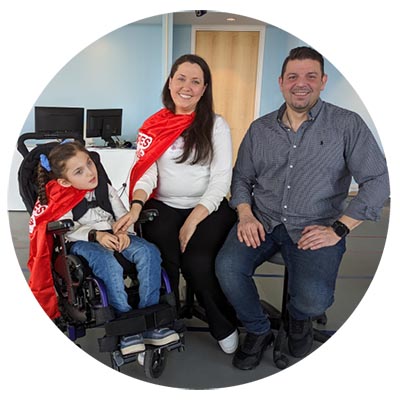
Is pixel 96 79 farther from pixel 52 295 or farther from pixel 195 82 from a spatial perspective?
pixel 52 295

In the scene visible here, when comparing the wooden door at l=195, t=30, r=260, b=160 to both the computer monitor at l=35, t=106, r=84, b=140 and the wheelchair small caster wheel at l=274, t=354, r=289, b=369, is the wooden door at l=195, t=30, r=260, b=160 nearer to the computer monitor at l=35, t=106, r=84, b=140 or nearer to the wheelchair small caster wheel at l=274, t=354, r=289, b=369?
the computer monitor at l=35, t=106, r=84, b=140

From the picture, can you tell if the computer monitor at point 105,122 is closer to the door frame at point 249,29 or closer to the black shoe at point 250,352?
the door frame at point 249,29

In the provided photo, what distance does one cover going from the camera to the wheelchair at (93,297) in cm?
176

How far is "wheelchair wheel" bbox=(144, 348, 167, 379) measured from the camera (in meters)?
1.89

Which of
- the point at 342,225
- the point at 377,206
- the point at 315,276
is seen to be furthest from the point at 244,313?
the point at 377,206

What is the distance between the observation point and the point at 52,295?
75.0 inches

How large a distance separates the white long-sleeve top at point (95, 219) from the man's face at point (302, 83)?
2.30 feet

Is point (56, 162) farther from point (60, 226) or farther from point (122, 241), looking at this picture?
point (122, 241)

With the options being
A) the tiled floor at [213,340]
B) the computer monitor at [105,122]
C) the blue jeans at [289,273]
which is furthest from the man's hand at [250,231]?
the computer monitor at [105,122]

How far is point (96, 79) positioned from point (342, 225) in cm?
101

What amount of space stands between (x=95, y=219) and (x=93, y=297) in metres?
0.28

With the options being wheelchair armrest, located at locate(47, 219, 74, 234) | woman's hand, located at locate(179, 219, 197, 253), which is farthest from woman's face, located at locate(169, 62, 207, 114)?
wheelchair armrest, located at locate(47, 219, 74, 234)

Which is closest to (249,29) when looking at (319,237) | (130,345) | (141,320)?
(319,237)

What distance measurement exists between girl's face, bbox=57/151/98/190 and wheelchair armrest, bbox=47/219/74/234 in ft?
0.42
